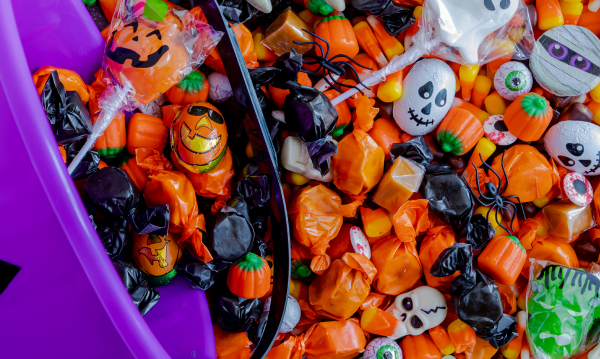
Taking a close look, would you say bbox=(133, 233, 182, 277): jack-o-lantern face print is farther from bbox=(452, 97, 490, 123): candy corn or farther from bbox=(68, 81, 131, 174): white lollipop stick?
bbox=(452, 97, 490, 123): candy corn

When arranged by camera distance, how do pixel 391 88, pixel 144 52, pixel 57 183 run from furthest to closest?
pixel 391 88
pixel 144 52
pixel 57 183

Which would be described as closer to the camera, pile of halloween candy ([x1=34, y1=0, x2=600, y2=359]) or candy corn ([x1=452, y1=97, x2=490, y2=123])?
pile of halloween candy ([x1=34, y1=0, x2=600, y2=359])

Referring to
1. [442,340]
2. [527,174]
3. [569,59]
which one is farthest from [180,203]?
[569,59]

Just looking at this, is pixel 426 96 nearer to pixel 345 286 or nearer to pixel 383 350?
pixel 345 286

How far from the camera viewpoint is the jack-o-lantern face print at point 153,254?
1239 mm

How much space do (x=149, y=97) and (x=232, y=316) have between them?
0.70 meters

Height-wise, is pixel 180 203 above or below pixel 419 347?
above

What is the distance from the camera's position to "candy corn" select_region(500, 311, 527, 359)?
1484 mm

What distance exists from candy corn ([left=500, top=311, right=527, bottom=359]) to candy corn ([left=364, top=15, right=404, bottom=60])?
101cm

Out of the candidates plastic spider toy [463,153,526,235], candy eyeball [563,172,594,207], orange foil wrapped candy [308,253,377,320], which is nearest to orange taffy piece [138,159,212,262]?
orange foil wrapped candy [308,253,377,320]

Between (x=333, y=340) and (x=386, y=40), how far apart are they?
1019 millimetres

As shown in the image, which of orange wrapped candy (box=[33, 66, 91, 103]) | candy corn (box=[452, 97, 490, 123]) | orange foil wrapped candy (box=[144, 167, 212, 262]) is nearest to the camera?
orange wrapped candy (box=[33, 66, 91, 103])

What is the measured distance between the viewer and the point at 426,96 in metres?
1.42

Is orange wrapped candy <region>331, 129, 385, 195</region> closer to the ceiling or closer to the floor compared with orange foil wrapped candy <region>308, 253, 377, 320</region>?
closer to the ceiling
